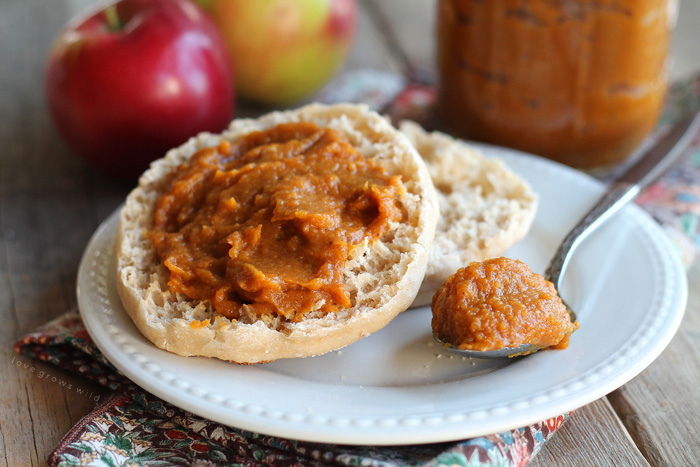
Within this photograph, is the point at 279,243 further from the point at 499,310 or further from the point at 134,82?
the point at 134,82

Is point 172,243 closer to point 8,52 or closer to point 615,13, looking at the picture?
point 615,13

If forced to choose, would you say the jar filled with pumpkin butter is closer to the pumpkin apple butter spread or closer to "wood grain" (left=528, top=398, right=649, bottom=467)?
the pumpkin apple butter spread

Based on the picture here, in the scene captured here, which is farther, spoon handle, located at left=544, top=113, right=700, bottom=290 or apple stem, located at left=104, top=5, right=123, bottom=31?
apple stem, located at left=104, top=5, right=123, bottom=31

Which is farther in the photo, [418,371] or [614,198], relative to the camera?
[614,198]

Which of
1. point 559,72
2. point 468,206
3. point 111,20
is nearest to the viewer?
point 468,206

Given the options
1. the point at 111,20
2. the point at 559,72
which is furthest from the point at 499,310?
the point at 111,20

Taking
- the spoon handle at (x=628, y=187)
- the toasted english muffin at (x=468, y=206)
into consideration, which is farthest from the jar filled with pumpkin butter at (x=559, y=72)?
the toasted english muffin at (x=468, y=206)

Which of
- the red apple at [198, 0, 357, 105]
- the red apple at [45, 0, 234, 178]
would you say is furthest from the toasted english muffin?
the red apple at [198, 0, 357, 105]

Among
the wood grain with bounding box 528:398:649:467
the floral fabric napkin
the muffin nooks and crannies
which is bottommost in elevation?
the wood grain with bounding box 528:398:649:467
